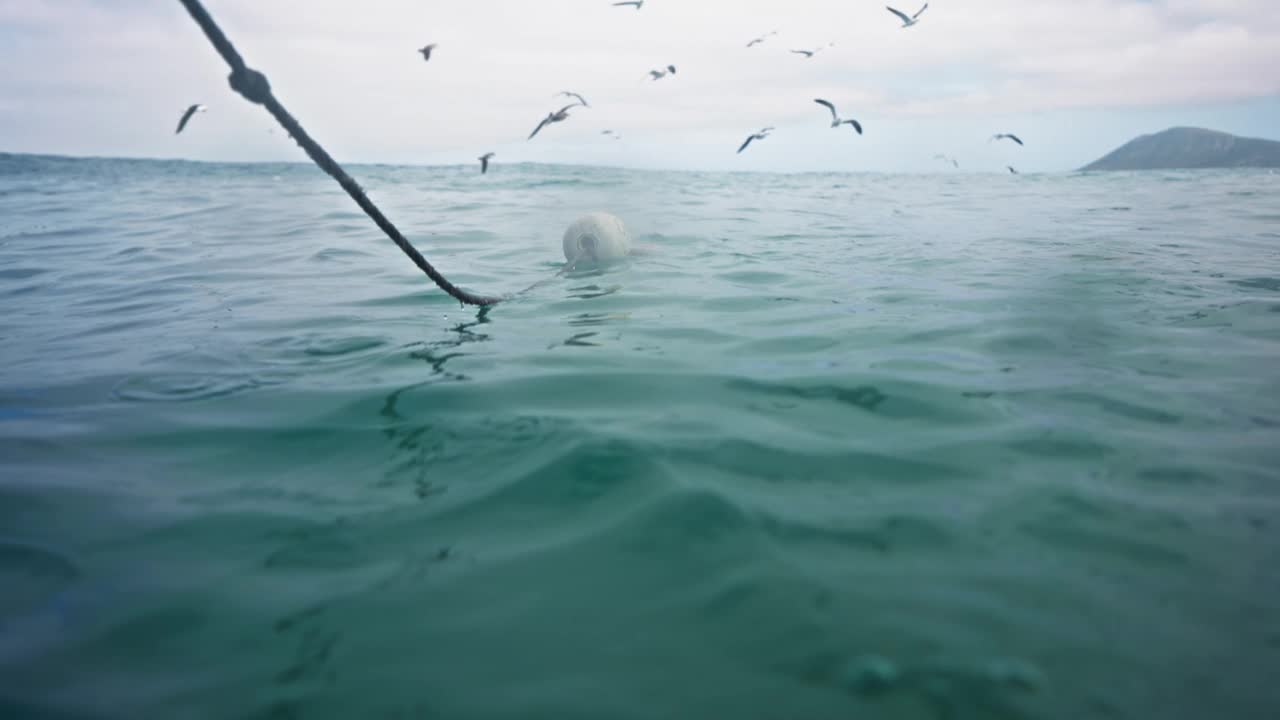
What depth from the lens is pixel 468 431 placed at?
11.1 feet

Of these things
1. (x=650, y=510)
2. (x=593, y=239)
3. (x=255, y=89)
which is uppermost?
(x=255, y=89)

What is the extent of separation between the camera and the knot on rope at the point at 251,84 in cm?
288

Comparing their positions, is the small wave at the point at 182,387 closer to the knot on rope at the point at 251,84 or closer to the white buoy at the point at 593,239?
the knot on rope at the point at 251,84

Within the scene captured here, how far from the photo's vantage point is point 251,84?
2.91m

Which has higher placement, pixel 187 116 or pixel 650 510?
pixel 187 116

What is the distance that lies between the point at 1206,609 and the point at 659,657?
176 cm

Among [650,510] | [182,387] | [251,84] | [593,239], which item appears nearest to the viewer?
[650,510]

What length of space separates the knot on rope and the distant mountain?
82929 millimetres

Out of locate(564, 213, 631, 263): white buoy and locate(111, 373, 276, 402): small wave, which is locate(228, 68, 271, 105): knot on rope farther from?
locate(564, 213, 631, 263): white buoy

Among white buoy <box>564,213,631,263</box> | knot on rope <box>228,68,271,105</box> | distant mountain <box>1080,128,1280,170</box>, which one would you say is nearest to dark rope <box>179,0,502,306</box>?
knot on rope <box>228,68,271,105</box>

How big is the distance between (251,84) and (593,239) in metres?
5.61

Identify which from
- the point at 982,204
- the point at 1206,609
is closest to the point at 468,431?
the point at 1206,609

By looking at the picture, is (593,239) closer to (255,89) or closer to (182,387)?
(182,387)

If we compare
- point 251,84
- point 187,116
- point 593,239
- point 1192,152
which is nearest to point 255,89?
point 251,84
